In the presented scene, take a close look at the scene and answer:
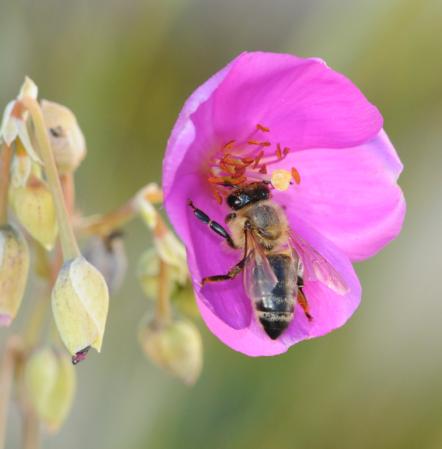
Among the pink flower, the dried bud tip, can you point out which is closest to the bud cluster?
the dried bud tip

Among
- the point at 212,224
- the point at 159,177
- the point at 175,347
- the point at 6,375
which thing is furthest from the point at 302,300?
the point at 159,177

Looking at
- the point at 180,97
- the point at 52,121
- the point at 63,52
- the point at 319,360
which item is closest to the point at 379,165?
the point at 52,121

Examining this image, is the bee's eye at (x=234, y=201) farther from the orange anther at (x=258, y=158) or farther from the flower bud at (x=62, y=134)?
the flower bud at (x=62, y=134)

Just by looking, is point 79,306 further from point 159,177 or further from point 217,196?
point 159,177

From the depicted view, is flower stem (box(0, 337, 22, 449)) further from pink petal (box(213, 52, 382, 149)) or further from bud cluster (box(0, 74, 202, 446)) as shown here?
pink petal (box(213, 52, 382, 149))

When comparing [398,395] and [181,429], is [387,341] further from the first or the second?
[181,429]

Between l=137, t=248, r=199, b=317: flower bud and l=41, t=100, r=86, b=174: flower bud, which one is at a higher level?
l=41, t=100, r=86, b=174: flower bud
